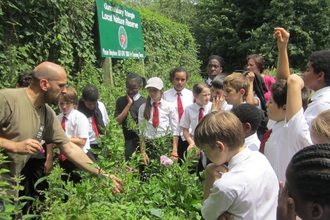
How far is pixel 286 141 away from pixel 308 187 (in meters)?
1.73

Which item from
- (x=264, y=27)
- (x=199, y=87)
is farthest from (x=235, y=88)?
(x=264, y=27)

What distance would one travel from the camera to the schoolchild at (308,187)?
1262 millimetres

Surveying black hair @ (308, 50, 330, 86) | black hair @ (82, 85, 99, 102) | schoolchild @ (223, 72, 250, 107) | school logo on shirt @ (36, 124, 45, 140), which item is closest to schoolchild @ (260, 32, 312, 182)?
black hair @ (308, 50, 330, 86)

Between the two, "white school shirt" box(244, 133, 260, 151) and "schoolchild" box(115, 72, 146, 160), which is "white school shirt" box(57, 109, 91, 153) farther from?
"white school shirt" box(244, 133, 260, 151)

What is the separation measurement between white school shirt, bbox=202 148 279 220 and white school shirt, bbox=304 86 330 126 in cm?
109

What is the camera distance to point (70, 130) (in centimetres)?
487

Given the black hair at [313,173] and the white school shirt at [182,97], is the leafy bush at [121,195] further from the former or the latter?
the white school shirt at [182,97]

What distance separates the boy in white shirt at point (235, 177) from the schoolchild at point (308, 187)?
78 cm

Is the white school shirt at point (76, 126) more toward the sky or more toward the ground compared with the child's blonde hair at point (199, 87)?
more toward the ground

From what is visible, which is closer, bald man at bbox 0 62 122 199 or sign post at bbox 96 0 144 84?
bald man at bbox 0 62 122 199

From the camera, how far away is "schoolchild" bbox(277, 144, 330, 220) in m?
1.26

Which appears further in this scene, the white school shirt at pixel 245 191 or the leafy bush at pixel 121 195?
the leafy bush at pixel 121 195

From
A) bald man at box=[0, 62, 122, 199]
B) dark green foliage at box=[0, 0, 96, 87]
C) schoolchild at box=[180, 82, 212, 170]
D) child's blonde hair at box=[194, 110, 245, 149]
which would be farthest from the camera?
dark green foliage at box=[0, 0, 96, 87]

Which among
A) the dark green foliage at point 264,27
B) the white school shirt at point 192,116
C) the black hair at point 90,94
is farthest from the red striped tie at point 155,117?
the dark green foliage at point 264,27
